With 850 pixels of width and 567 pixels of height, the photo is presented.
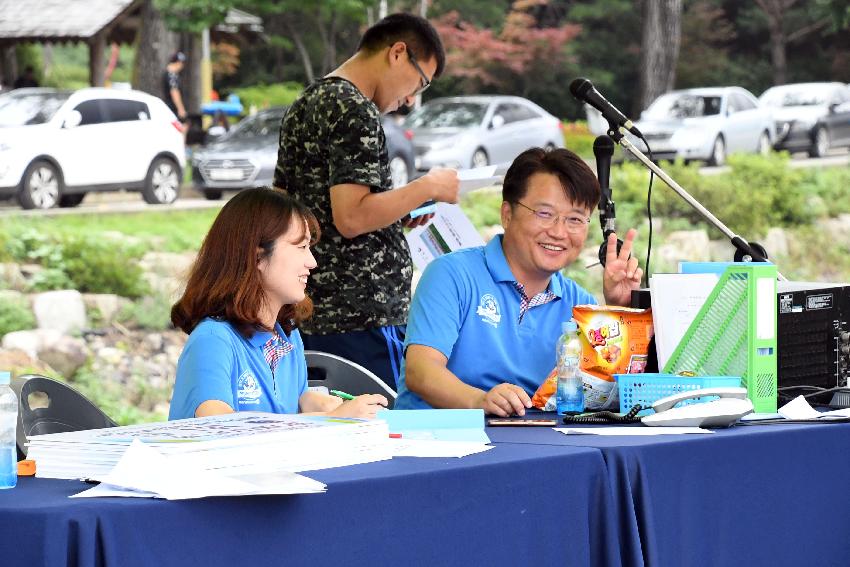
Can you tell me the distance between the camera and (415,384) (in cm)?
292

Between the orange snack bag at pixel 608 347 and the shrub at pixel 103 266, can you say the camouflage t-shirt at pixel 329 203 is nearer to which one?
the orange snack bag at pixel 608 347

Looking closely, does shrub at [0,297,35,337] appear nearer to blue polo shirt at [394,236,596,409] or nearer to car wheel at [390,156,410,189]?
car wheel at [390,156,410,189]

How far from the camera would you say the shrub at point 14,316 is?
6.70 meters

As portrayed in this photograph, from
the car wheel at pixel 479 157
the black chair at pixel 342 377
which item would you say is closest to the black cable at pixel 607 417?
the black chair at pixel 342 377

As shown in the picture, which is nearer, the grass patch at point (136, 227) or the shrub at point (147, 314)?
the grass patch at point (136, 227)

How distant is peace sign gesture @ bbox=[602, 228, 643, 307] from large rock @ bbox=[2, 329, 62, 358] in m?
4.37

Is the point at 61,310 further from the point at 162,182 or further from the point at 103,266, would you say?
the point at 162,182

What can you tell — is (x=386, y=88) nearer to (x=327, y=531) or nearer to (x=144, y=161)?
(x=327, y=531)

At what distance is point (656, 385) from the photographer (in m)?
2.59

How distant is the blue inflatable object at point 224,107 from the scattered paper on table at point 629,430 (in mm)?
5943

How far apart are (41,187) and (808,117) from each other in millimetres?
5965

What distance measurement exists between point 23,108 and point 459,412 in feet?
16.4

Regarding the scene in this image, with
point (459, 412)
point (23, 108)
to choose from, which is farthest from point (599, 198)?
point (23, 108)

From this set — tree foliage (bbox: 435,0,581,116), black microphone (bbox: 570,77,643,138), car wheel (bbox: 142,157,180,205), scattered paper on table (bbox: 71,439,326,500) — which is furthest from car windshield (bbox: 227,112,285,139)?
scattered paper on table (bbox: 71,439,326,500)
